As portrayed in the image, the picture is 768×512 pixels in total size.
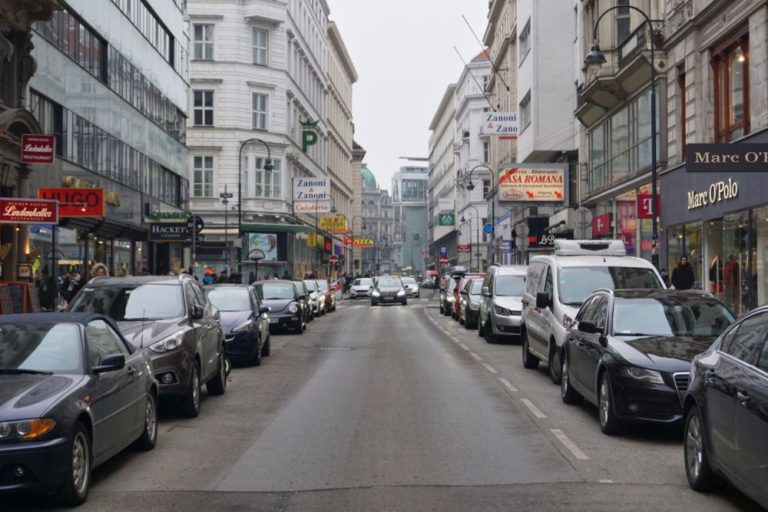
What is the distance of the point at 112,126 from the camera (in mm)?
34219

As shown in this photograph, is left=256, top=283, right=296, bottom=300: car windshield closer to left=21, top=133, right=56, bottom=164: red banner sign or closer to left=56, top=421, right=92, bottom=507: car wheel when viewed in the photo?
left=21, top=133, right=56, bottom=164: red banner sign

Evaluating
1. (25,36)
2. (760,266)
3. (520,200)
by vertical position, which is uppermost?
(25,36)

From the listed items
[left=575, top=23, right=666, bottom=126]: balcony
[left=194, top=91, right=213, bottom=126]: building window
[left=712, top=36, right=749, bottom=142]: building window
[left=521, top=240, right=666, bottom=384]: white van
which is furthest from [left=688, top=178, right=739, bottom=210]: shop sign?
[left=194, top=91, right=213, bottom=126]: building window

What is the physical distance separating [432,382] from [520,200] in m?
31.8

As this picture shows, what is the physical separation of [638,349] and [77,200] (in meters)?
19.4

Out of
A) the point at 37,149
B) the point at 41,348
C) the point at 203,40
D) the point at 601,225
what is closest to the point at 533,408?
the point at 41,348

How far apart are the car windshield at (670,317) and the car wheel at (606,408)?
73cm

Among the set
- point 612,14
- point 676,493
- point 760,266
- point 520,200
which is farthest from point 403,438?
point 520,200

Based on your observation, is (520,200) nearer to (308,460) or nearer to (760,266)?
(760,266)

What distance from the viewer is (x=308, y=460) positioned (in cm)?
876

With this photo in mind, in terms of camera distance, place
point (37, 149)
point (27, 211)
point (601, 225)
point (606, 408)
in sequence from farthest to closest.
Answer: point (601, 225) → point (37, 149) → point (27, 211) → point (606, 408)

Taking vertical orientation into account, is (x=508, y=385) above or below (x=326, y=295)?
below

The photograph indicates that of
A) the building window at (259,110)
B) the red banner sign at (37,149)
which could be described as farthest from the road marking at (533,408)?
the building window at (259,110)

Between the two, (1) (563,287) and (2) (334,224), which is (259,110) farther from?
(1) (563,287)
